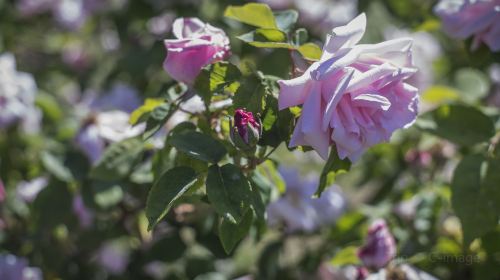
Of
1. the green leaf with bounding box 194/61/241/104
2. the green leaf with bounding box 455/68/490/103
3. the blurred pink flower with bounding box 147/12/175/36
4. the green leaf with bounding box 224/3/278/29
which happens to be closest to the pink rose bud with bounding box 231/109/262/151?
the green leaf with bounding box 194/61/241/104

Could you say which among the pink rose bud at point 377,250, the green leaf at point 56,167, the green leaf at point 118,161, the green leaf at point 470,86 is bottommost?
the green leaf at point 56,167

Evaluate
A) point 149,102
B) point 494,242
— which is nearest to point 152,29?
point 149,102

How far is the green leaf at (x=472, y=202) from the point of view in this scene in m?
1.27

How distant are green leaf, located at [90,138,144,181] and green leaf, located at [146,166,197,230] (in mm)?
335

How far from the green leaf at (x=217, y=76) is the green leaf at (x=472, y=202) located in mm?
485

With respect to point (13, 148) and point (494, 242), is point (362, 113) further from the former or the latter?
point (13, 148)

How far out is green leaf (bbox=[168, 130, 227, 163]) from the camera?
103cm

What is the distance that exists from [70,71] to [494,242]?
1.71m

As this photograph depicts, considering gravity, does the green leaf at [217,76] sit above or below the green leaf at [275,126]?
above

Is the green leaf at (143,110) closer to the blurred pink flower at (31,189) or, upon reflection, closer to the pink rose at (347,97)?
the pink rose at (347,97)

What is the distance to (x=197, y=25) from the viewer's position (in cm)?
118

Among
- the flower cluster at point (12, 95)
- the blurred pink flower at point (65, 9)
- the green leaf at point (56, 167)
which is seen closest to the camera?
the green leaf at point (56, 167)

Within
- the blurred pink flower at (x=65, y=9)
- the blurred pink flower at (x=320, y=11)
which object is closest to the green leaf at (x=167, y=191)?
the blurred pink flower at (x=320, y=11)

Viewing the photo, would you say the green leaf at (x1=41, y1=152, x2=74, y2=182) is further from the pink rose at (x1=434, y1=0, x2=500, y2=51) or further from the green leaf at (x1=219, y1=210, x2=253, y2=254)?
the pink rose at (x1=434, y1=0, x2=500, y2=51)
